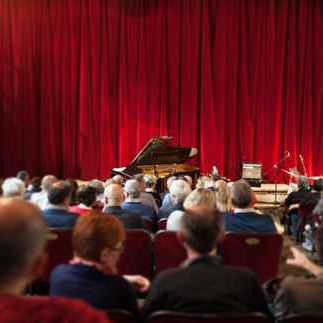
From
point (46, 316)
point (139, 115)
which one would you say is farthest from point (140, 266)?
point (139, 115)

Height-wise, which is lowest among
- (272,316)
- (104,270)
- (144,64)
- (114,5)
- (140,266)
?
(140,266)

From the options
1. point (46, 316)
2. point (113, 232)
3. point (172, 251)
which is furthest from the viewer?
Answer: point (172, 251)

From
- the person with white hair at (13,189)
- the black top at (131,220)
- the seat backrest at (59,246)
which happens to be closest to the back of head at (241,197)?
the black top at (131,220)

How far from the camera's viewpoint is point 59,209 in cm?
400

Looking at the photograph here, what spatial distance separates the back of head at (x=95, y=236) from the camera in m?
2.35

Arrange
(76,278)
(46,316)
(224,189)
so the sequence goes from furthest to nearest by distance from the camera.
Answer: (224,189) → (76,278) → (46,316)

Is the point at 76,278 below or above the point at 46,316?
below

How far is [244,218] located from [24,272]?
2770 millimetres

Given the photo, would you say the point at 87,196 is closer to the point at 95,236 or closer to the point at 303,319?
the point at 95,236

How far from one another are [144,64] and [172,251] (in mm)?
8305

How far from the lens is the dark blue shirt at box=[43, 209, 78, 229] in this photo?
383cm

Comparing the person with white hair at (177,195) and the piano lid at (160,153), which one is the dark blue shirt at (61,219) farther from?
the piano lid at (160,153)

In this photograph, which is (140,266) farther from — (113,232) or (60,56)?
(60,56)

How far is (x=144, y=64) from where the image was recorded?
449 inches
